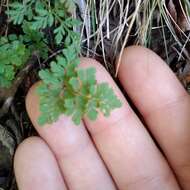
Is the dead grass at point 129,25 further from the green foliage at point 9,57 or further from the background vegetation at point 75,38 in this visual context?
the green foliage at point 9,57

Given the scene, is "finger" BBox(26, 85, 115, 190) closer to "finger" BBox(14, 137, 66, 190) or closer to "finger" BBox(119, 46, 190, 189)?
"finger" BBox(14, 137, 66, 190)

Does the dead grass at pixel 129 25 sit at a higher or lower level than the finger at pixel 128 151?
higher

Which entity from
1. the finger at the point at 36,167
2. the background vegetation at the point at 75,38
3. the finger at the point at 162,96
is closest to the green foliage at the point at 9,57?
the background vegetation at the point at 75,38

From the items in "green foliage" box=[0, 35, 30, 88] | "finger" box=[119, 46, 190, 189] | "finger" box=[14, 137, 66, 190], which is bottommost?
"finger" box=[14, 137, 66, 190]

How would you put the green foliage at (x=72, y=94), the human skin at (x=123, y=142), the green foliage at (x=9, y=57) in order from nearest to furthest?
the green foliage at (x=72, y=94) → the green foliage at (x=9, y=57) → the human skin at (x=123, y=142)

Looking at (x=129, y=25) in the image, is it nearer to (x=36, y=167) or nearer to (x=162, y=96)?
(x=162, y=96)

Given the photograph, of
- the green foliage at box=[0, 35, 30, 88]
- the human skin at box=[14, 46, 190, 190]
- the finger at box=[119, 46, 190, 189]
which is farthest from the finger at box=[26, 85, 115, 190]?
the finger at box=[119, 46, 190, 189]
